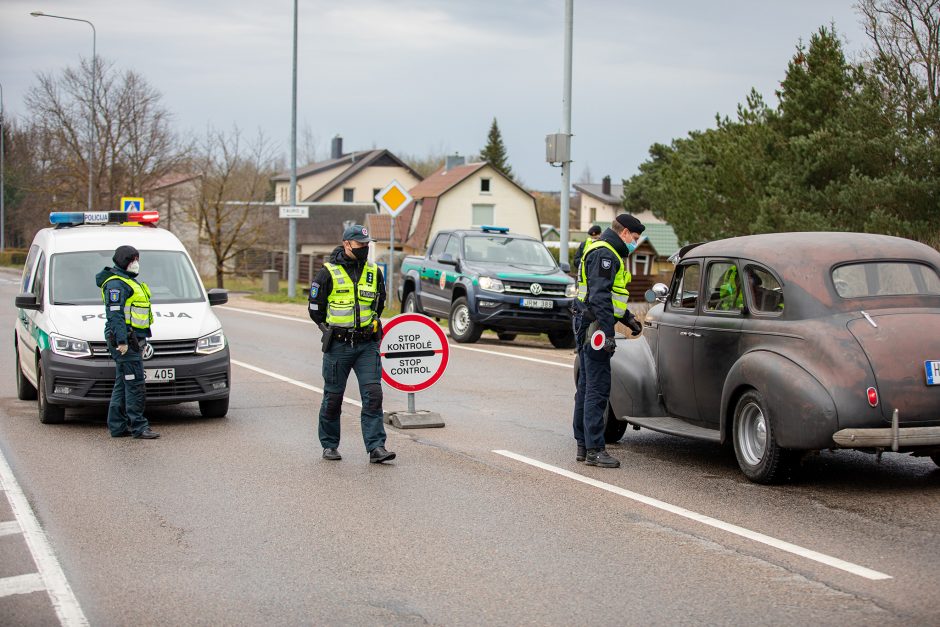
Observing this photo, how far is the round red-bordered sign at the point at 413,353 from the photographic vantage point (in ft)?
34.7

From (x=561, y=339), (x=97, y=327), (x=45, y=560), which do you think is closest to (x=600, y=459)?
(x=45, y=560)

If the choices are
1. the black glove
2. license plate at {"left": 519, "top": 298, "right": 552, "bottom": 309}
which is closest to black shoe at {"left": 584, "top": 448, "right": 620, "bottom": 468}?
the black glove

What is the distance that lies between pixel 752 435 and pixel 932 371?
1331mm

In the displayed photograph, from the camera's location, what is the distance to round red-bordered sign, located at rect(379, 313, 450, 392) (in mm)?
10586

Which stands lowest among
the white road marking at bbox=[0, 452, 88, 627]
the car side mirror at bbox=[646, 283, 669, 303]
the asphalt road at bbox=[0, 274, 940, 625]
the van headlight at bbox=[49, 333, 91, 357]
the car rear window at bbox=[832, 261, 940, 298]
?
the white road marking at bbox=[0, 452, 88, 627]

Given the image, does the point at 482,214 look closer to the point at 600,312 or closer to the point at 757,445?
the point at 600,312

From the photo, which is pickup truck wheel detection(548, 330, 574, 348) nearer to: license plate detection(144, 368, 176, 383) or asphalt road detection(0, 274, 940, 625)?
asphalt road detection(0, 274, 940, 625)

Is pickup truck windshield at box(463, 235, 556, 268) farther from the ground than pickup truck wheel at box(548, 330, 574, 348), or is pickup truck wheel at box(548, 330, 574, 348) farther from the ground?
pickup truck windshield at box(463, 235, 556, 268)

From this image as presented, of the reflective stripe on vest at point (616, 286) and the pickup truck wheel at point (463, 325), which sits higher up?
the reflective stripe on vest at point (616, 286)

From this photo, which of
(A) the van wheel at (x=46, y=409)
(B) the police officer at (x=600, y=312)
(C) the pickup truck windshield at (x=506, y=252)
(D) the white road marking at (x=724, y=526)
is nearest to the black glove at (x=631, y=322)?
(B) the police officer at (x=600, y=312)

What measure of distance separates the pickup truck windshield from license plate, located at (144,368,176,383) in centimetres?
1041

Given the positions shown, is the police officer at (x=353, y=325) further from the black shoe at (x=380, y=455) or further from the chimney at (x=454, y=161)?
the chimney at (x=454, y=161)

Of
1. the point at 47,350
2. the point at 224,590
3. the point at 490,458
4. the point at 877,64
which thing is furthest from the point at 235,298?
the point at 224,590

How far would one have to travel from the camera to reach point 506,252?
21062 millimetres
